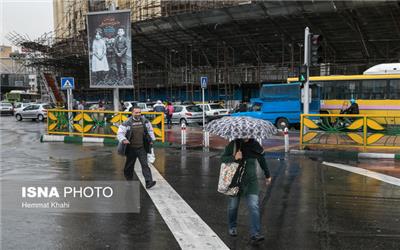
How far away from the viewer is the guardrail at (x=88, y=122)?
16.0 metres

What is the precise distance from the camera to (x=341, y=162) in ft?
39.0

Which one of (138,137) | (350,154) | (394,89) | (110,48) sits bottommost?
(350,154)

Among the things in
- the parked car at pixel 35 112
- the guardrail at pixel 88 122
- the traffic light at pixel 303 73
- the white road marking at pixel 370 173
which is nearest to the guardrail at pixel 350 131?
the traffic light at pixel 303 73

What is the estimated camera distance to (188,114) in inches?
1037

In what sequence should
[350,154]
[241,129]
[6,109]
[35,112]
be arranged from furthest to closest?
[6,109] < [35,112] < [350,154] < [241,129]

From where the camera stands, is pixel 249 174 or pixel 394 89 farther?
pixel 394 89

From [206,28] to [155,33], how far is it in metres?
5.40

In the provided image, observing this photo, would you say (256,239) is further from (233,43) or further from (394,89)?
(233,43)

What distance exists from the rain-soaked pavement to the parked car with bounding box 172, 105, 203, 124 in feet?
48.8

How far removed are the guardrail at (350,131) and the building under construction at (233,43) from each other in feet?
42.2

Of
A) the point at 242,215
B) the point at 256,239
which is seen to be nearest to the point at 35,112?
the point at 242,215

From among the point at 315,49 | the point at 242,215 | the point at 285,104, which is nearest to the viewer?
the point at 242,215

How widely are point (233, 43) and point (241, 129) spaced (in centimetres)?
3143

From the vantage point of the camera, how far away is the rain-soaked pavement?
5234mm
